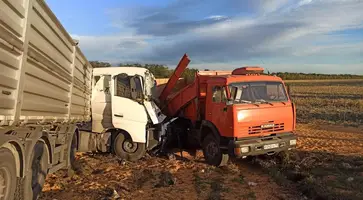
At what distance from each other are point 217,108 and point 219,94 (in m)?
0.36

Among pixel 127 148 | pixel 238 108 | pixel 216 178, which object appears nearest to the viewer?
pixel 216 178

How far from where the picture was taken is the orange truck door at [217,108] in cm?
915

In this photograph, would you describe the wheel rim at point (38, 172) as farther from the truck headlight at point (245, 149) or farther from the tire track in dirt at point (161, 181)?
the truck headlight at point (245, 149)

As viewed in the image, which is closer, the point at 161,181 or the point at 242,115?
the point at 161,181

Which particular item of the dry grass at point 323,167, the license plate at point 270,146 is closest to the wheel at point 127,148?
the dry grass at point 323,167

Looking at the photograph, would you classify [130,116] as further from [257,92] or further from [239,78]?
[257,92]

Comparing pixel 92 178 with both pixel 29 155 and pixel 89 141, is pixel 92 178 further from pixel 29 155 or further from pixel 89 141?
pixel 29 155

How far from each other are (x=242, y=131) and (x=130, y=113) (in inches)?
124

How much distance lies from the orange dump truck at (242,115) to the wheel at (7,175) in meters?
5.48

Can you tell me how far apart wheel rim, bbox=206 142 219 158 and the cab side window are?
1162 mm

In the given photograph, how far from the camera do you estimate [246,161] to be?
10.3m

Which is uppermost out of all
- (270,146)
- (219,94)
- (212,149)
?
(219,94)

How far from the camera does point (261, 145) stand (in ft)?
29.6

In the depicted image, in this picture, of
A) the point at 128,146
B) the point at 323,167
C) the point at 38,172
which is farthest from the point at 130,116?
the point at 323,167
